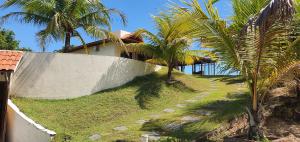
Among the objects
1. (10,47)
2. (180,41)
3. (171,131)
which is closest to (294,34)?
(171,131)

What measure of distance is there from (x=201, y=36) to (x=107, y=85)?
28.7ft

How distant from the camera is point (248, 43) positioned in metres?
8.05

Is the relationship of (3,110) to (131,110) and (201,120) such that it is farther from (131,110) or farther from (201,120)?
(201,120)

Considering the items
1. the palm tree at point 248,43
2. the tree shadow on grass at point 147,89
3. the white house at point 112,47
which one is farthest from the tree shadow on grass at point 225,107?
the white house at point 112,47

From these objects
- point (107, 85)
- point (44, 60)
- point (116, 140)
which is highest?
point (44, 60)

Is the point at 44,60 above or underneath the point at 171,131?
above

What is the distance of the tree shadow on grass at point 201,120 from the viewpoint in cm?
1053

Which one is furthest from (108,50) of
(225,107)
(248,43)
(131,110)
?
(248,43)

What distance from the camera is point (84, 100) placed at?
A: 15188 mm

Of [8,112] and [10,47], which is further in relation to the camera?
[10,47]

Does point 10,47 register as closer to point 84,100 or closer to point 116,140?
point 84,100

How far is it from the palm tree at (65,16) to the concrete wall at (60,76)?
992 mm

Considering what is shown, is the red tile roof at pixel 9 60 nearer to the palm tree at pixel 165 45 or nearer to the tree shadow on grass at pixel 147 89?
the tree shadow on grass at pixel 147 89

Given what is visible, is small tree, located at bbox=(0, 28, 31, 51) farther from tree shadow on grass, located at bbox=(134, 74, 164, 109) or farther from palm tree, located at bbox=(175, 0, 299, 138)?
palm tree, located at bbox=(175, 0, 299, 138)
